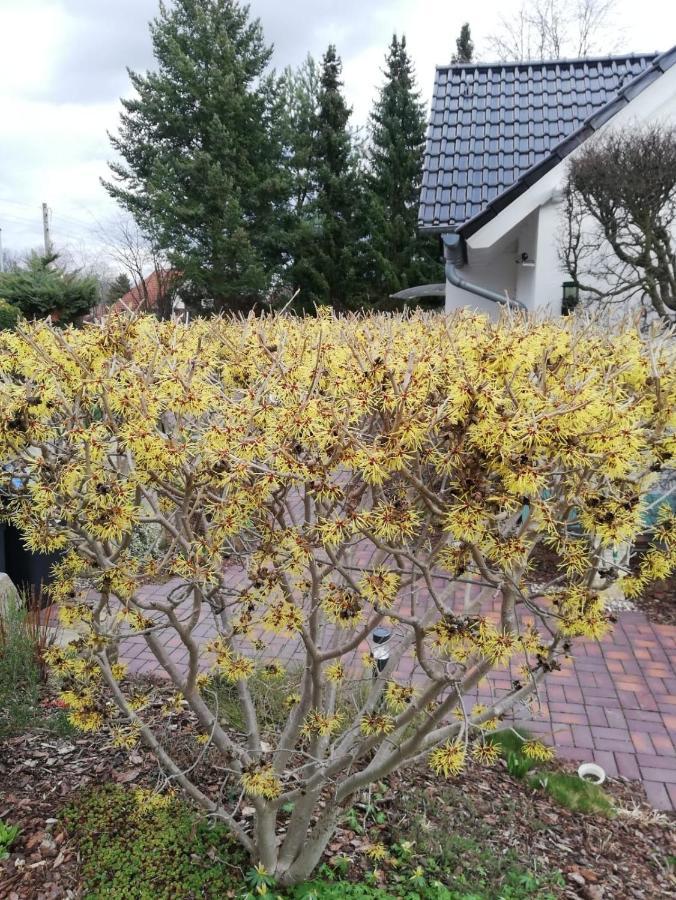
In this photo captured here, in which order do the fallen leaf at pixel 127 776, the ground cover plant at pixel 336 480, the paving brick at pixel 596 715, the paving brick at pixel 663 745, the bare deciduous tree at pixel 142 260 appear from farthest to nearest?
the bare deciduous tree at pixel 142 260 → the paving brick at pixel 596 715 → the paving brick at pixel 663 745 → the fallen leaf at pixel 127 776 → the ground cover plant at pixel 336 480

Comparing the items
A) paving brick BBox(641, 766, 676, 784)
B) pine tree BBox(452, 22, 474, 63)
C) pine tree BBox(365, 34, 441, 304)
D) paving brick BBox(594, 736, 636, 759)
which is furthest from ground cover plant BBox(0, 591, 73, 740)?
pine tree BBox(452, 22, 474, 63)

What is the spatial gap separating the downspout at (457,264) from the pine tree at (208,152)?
10600mm

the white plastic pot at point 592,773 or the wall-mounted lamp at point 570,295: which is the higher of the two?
the wall-mounted lamp at point 570,295

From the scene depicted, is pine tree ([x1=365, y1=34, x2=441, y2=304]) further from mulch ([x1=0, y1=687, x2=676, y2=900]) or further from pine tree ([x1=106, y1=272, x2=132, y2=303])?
mulch ([x1=0, y1=687, x2=676, y2=900])

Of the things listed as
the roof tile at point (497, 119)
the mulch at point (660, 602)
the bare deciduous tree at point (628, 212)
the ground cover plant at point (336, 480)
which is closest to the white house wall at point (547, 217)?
the bare deciduous tree at point (628, 212)

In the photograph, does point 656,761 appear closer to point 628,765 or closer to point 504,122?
Result: point 628,765

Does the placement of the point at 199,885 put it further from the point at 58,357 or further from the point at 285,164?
the point at 285,164

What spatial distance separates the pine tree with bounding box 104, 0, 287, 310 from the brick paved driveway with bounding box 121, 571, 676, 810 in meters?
14.8

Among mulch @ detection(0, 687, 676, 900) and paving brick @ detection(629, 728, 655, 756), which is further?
paving brick @ detection(629, 728, 655, 756)

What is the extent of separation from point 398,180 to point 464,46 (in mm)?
7517

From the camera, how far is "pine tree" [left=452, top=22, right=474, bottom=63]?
22.5 m

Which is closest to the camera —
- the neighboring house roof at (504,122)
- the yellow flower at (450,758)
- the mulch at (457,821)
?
the yellow flower at (450,758)

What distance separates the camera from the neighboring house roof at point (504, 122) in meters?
7.00

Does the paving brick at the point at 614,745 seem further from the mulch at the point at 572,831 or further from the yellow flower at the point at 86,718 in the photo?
the yellow flower at the point at 86,718
